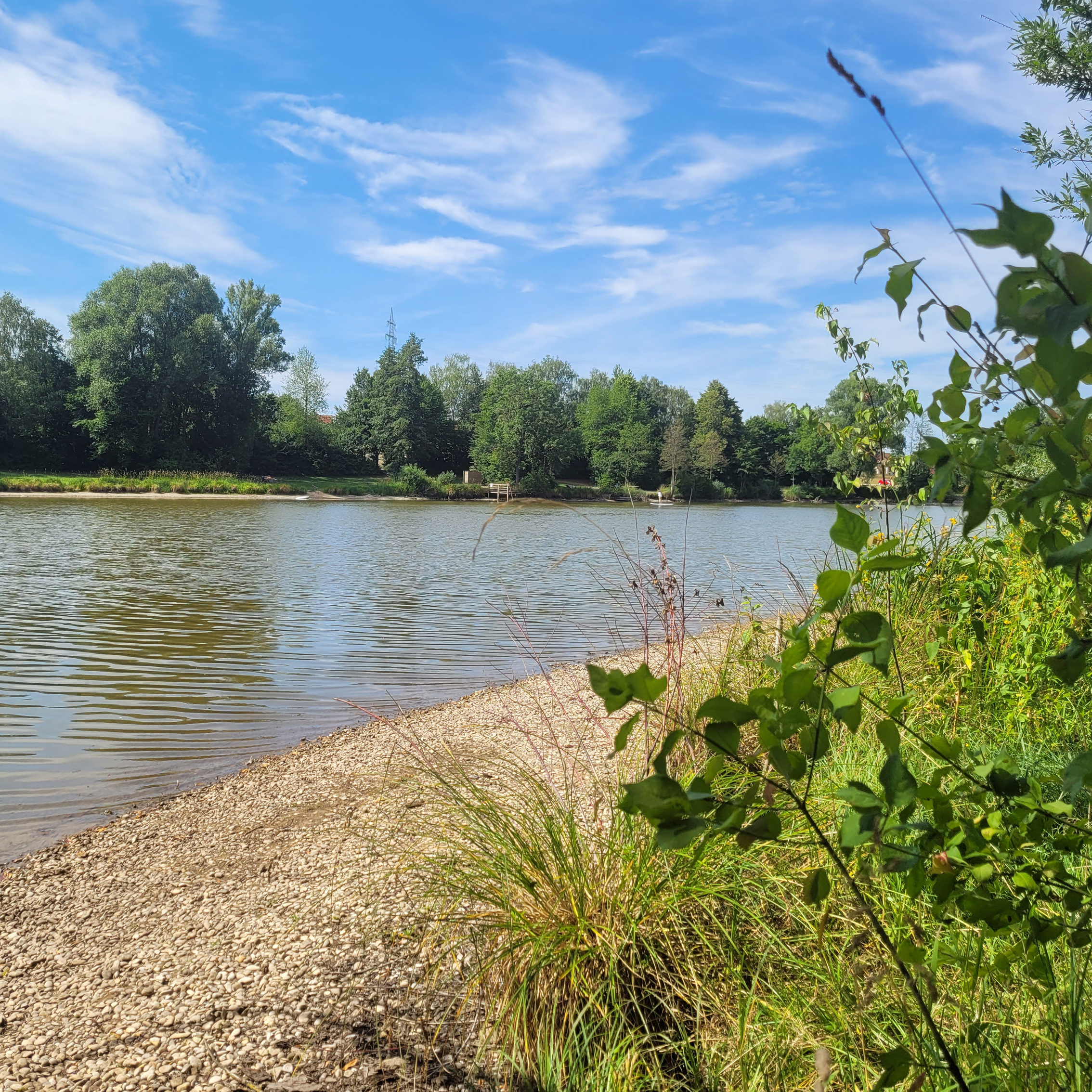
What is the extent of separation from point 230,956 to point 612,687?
2791 millimetres

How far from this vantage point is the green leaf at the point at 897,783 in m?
0.95

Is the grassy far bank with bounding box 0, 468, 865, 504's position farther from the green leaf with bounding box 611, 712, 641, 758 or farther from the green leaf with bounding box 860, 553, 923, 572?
the green leaf with bounding box 611, 712, 641, 758

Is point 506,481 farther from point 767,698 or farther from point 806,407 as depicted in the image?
point 767,698

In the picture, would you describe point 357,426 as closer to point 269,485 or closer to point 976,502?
point 269,485

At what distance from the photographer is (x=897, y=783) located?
0.97 metres

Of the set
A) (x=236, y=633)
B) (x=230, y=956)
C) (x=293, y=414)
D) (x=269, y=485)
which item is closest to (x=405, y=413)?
(x=293, y=414)

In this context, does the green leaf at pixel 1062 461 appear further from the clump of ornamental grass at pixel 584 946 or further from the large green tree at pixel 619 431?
the large green tree at pixel 619 431

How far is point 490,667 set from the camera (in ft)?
31.8

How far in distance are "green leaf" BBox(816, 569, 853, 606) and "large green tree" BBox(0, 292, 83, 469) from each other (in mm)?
53579

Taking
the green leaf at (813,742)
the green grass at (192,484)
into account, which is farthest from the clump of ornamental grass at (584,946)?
the green grass at (192,484)

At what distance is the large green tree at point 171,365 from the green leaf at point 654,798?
173 feet

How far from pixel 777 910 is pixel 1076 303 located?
2.39 meters

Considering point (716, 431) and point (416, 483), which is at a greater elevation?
point (716, 431)

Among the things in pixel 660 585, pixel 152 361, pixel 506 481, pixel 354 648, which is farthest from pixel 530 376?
pixel 660 585
